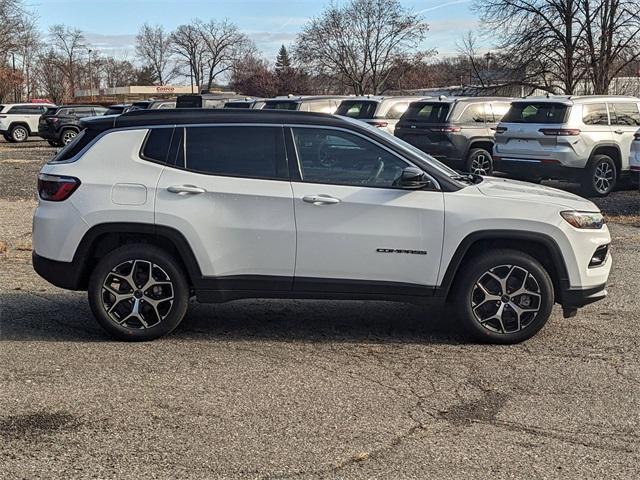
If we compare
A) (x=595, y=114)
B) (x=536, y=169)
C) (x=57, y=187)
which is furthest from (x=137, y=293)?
(x=595, y=114)

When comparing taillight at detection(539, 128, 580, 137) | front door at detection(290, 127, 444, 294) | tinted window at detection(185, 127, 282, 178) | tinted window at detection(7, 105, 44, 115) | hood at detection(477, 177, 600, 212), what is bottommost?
front door at detection(290, 127, 444, 294)

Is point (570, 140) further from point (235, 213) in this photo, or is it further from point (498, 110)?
point (235, 213)

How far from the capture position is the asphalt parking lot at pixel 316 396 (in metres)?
3.81

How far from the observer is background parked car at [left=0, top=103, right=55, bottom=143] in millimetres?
35156

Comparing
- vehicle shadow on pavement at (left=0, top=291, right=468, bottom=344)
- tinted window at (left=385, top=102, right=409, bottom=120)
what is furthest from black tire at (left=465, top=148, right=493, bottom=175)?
vehicle shadow on pavement at (left=0, top=291, right=468, bottom=344)

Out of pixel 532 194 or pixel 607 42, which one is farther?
pixel 607 42

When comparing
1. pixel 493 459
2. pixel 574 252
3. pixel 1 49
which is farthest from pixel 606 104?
pixel 1 49

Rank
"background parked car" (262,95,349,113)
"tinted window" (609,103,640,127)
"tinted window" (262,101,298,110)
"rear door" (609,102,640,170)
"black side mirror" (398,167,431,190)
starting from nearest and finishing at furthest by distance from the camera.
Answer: "black side mirror" (398,167,431,190) → "rear door" (609,102,640,170) → "tinted window" (609,103,640,127) → "background parked car" (262,95,349,113) → "tinted window" (262,101,298,110)

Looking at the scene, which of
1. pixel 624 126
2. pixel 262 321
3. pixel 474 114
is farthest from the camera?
pixel 474 114

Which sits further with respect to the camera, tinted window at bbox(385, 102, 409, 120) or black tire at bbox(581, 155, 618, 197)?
tinted window at bbox(385, 102, 409, 120)

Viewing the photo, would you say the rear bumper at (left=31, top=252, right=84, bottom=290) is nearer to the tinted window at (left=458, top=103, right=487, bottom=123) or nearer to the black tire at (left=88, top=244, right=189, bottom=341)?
the black tire at (left=88, top=244, right=189, bottom=341)

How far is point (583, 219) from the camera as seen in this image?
575cm

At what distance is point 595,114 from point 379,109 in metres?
5.88

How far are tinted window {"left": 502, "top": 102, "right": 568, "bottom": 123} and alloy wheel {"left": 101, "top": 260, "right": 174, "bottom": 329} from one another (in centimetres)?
1003
